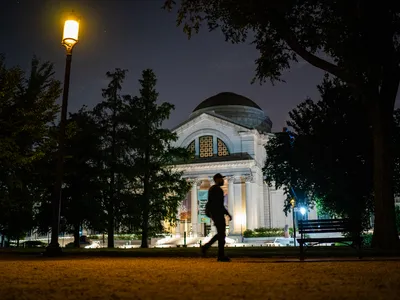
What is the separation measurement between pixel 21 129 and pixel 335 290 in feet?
42.4

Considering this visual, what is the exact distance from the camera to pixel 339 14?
13586mm

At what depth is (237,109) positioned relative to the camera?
55.0 metres

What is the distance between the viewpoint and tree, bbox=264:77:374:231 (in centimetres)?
2252

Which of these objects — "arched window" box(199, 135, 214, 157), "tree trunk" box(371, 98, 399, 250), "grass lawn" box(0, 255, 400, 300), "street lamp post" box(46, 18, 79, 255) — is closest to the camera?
"grass lawn" box(0, 255, 400, 300)

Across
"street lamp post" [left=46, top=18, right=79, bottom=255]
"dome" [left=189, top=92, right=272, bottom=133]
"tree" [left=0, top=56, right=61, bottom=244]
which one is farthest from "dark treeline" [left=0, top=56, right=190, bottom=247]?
"dome" [left=189, top=92, right=272, bottom=133]

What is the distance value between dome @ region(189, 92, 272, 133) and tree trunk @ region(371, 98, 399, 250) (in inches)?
1575

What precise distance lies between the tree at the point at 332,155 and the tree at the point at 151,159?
6.40m

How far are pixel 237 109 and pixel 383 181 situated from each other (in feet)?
140

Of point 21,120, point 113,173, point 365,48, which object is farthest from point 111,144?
point 365,48

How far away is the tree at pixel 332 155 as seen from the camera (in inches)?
886

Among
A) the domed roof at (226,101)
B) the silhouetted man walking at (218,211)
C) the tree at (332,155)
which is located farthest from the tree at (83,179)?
the domed roof at (226,101)

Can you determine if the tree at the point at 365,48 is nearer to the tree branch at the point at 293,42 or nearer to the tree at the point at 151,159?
the tree branch at the point at 293,42

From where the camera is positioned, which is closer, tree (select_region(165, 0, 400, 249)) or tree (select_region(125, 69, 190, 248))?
tree (select_region(165, 0, 400, 249))

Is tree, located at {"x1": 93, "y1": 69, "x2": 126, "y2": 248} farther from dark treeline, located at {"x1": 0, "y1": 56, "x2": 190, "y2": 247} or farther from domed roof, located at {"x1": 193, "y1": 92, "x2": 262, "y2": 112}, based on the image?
domed roof, located at {"x1": 193, "y1": 92, "x2": 262, "y2": 112}
